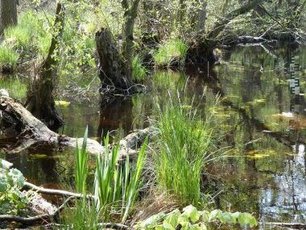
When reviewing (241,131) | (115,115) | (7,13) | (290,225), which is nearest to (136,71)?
(115,115)

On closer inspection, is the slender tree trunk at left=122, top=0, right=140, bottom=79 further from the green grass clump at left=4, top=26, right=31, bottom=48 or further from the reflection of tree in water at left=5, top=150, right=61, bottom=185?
the reflection of tree in water at left=5, top=150, right=61, bottom=185

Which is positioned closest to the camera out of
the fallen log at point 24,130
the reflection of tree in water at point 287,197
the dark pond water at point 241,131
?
the reflection of tree in water at point 287,197

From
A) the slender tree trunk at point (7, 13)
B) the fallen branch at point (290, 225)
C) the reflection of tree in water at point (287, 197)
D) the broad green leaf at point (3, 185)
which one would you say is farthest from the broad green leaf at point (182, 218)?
the slender tree trunk at point (7, 13)

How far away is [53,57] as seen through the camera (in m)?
9.05

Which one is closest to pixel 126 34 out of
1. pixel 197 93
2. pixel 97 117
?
pixel 197 93

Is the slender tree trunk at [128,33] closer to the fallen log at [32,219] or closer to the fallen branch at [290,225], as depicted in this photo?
the fallen branch at [290,225]

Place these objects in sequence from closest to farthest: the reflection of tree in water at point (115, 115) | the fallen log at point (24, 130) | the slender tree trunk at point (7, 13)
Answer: the fallen log at point (24, 130), the reflection of tree in water at point (115, 115), the slender tree trunk at point (7, 13)

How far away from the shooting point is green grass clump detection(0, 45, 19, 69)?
1579cm

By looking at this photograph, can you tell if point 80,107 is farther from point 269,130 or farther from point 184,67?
point 184,67

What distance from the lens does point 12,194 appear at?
4.57 metres

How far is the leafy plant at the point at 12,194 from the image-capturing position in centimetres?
443

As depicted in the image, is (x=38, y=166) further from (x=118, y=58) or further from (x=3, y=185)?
(x=118, y=58)

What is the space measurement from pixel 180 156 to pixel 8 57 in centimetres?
1194

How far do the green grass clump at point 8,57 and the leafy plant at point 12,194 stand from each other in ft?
38.4
